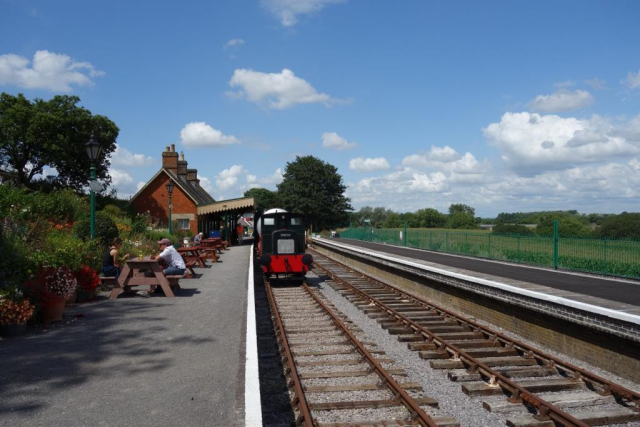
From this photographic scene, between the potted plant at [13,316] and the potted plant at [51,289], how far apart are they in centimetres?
61

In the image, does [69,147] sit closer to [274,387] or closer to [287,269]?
[287,269]

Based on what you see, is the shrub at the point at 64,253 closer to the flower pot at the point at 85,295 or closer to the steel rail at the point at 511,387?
the flower pot at the point at 85,295

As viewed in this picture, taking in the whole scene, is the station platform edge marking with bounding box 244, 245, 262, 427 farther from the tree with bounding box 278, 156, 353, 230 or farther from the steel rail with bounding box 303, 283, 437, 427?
the tree with bounding box 278, 156, 353, 230

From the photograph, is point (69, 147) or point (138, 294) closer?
point (138, 294)

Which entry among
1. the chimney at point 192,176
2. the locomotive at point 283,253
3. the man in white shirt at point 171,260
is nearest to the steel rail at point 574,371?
the man in white shirt at point 171,260

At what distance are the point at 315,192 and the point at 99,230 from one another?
60.7 metres

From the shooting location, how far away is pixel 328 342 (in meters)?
8.87

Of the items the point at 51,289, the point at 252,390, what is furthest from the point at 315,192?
the point at 252,390

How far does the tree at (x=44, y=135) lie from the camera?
3406 centimetres

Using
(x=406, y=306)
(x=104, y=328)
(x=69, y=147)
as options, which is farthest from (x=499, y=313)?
(x=69, y=147)

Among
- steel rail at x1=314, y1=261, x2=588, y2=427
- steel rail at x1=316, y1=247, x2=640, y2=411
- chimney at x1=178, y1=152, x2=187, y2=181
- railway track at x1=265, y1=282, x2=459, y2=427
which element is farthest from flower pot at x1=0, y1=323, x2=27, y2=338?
chimney at x1=178, y1=152, x2=187, y2=181

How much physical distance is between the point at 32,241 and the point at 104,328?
17.9 ft

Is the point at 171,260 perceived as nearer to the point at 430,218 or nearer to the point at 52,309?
the point at 52,309

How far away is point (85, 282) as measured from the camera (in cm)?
1084
